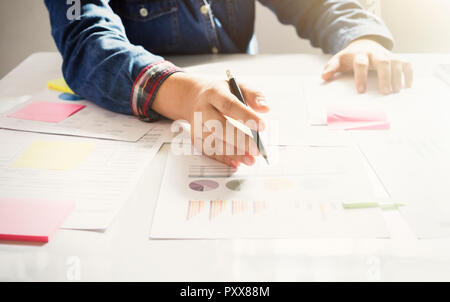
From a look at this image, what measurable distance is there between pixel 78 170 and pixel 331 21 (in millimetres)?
737

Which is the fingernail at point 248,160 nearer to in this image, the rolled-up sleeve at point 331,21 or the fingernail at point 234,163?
the fingernail at point 234,163

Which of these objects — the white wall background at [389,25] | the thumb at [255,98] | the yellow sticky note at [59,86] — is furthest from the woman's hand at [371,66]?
the white wall background at [389,25]

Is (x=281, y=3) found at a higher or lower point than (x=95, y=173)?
higher

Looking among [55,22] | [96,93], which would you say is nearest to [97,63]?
[96,93]

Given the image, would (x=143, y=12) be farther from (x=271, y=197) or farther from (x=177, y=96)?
(x=271, y=197)

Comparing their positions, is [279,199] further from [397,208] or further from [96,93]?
[96,93]

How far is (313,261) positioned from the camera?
359mm

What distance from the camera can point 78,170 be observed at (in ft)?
1.65

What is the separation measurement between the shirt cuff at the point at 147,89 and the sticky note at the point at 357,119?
0.27 m

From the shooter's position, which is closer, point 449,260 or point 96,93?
point 449,260

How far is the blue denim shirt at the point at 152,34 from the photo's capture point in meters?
0.67

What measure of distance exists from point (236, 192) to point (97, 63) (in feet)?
1.29
